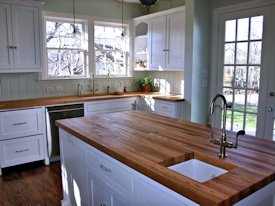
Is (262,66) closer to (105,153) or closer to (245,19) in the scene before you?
(245,19)

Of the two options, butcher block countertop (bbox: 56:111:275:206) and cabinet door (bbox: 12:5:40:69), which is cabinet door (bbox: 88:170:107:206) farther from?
cabinet door (bbox: 12:5:40:69)

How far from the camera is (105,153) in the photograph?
1683 millimetres

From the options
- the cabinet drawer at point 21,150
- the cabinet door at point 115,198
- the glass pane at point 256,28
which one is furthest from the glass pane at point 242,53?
the cabinet drawer at point 21,150

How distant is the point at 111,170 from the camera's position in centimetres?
169

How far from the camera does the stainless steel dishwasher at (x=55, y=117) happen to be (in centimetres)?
374

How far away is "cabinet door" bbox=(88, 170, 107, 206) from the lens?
1844 mm

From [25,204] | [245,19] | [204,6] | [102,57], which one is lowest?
[25,204]

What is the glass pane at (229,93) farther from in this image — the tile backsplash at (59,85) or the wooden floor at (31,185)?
the wooden floor at (31,185)

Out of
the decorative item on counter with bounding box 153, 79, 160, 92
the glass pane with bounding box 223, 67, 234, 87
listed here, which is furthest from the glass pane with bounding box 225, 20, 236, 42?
the decorative item on counter with bounding box 153, 79, 160, 92

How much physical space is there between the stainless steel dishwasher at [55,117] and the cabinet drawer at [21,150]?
Result: 138 mm

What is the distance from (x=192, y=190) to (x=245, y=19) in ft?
10.6

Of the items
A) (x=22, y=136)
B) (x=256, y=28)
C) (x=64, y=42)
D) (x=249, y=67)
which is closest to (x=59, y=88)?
(x=64, y=42)

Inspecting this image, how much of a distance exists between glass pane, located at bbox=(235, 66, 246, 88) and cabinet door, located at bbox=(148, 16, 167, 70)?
1.29m

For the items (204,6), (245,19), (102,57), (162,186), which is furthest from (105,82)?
(162,186)
